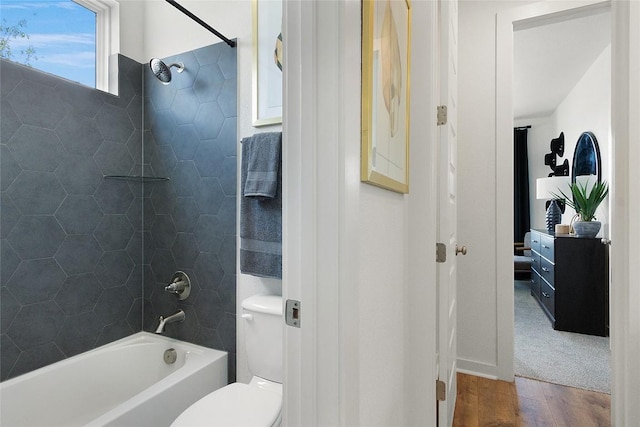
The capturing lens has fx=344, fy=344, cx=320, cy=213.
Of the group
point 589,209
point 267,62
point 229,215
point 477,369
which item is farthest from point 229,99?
point 589,209

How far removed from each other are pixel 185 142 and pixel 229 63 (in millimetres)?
546

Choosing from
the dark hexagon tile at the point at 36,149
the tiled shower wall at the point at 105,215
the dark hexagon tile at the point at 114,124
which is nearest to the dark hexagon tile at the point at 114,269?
the tiled shower wall at the point at 105,215

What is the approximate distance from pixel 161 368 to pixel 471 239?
216 cm

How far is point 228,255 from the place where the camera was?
6.55ft

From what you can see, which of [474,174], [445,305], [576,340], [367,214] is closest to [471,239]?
[474,174]

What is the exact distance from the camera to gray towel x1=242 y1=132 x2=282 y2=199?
1.69 metres

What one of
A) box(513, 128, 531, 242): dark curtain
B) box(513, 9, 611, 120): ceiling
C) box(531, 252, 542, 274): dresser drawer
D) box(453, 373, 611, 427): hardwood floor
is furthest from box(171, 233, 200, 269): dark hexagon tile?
box(513, 128, 531, 242): dark curtain

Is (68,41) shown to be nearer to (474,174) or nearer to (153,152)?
(153,152)

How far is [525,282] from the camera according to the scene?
5062 mm

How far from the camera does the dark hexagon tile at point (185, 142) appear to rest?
2.10 m

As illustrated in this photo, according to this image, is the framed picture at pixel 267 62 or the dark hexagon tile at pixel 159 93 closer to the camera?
the framed picture at pixel 267 62

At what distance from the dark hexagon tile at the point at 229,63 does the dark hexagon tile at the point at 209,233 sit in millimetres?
824

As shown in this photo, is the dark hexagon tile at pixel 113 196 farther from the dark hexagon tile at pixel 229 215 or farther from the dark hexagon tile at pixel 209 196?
the dark hexagon tile at pixel 229 215

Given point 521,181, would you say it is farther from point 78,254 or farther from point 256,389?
point 78,254
